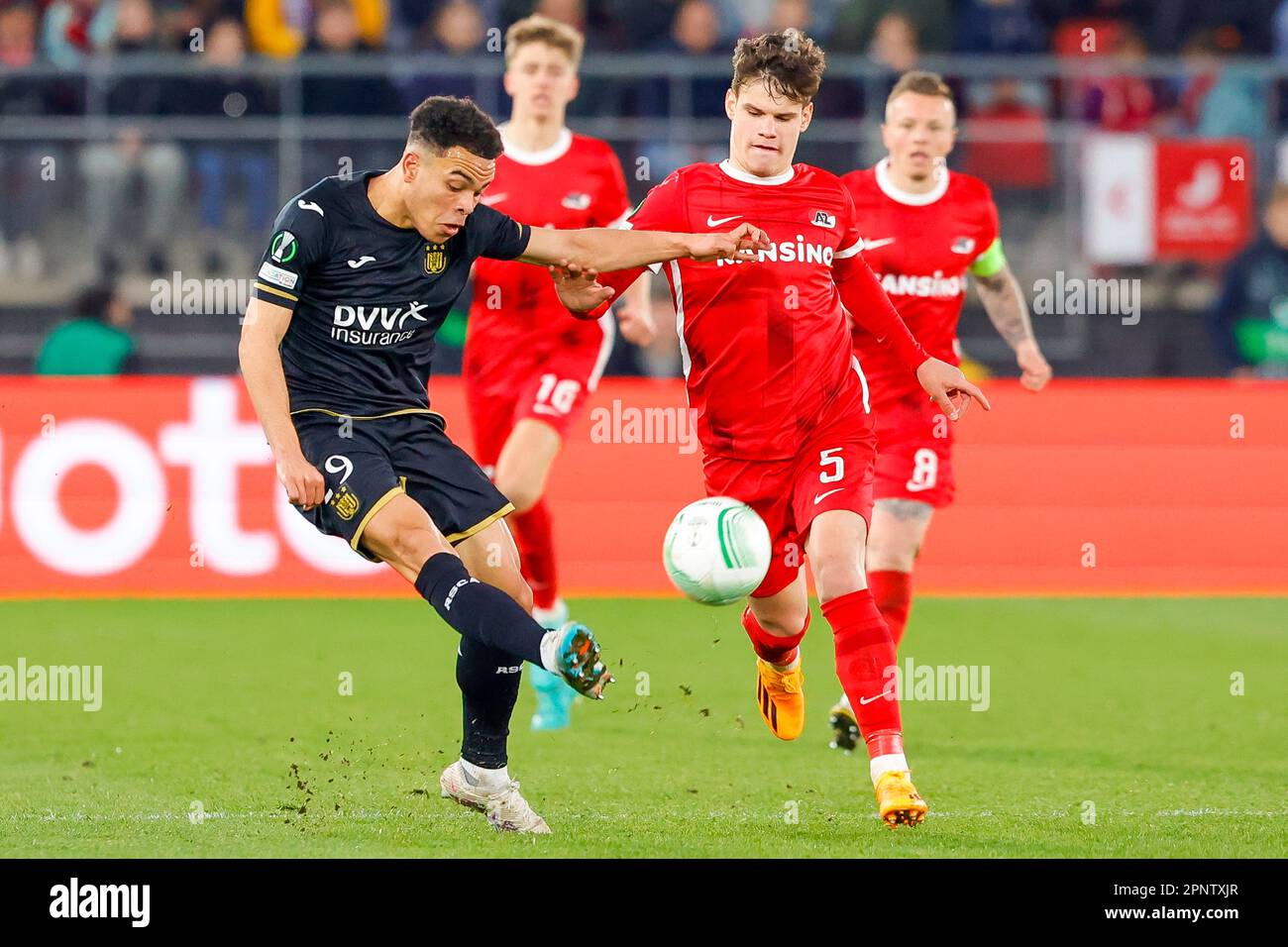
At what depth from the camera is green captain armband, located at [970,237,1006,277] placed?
884cm

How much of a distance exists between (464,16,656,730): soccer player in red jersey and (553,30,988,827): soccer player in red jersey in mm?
2163

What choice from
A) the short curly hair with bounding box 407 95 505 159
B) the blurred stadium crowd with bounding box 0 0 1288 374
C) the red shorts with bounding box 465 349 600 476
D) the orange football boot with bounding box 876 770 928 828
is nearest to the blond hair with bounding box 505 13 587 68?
the red shorts with bounding box 465 349 600 476

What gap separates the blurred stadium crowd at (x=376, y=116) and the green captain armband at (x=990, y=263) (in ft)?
17.6

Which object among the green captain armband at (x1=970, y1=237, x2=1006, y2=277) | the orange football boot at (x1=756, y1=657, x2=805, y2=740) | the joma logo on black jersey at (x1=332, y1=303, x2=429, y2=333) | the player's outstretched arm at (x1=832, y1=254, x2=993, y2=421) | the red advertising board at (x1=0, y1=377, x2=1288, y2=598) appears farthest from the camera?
the red advertising board at (x1=0, y1=377, x2=1288, y2=598)

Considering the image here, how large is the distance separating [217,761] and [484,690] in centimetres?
160

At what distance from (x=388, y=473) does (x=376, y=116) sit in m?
8.81

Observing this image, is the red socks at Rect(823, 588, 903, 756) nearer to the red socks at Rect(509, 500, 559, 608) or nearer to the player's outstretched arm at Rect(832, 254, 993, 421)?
the player's outstretched arm at Rect(832, 254, 993, 421)

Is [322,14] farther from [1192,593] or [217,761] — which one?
[217,761]

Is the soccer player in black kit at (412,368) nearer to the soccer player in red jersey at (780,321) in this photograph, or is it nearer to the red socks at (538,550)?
the soccer player in red jersey at (780,321)

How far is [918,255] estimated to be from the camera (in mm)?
8625

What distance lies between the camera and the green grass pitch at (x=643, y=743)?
619 cm

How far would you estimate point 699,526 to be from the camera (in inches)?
265

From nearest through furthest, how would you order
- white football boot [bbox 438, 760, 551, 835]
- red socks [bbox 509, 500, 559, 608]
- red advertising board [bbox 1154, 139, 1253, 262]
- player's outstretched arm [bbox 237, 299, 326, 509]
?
player's outstretched arm [bbox 237, 299, 326, 509] → white football boot [bbox 438, 760, 551, 835] → red socks [bbox 509, 500, 559, 608] → red advertising board [bbox 1154, 139, 1253, 262]

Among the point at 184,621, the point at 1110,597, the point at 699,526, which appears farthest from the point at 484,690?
the point at 1110,597
